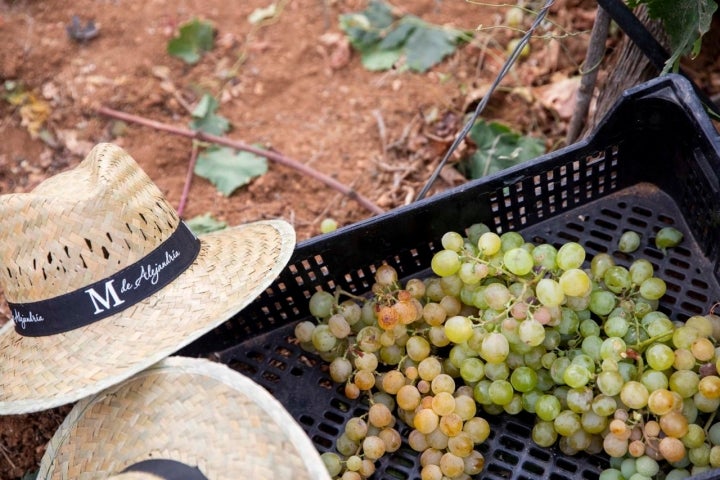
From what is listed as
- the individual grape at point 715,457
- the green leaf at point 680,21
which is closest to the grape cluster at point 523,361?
the individual grape at point 715,457

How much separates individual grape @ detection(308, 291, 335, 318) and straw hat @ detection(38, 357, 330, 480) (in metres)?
0.35

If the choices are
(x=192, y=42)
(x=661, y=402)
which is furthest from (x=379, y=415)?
(x=192, y=42)

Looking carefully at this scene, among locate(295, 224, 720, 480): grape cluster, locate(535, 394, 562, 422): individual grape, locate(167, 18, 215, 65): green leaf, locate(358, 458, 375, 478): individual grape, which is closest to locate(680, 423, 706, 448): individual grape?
locate(295, 224, 720, 480): grape cluster

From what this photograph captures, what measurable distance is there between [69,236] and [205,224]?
2.84 feet

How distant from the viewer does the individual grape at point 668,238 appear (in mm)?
1463

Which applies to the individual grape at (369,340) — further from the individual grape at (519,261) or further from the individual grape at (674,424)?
the individual grape at (674,424)

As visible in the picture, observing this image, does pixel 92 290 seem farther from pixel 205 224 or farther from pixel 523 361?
pixel 205 224

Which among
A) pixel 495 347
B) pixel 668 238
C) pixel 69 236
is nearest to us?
pixel 69 236

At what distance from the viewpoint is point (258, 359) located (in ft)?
5.11

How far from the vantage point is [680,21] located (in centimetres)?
138

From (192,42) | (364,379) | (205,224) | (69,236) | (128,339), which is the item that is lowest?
(205,224)

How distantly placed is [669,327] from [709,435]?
190 millimetres

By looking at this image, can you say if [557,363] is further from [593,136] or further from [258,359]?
[258,359]

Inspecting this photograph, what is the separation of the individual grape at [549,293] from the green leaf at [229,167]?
111 centimetres
